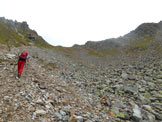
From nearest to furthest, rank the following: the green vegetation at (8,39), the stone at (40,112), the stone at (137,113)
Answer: the stone at (40,112)
the stone at (137,113)
the green vegetation at (8,39)

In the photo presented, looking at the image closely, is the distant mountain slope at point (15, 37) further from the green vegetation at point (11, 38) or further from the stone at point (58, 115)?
the stone at point (58, 115)

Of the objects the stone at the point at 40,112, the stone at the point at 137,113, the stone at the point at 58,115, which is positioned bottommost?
the stone at the point at 137,113

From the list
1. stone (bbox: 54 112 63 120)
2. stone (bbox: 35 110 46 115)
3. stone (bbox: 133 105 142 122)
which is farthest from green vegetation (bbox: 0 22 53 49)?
stone (bbox: 133 105 142 122)

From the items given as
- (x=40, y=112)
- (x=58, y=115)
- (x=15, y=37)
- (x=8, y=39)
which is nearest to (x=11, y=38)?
(x=8, y=39)

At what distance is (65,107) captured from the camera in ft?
17.9

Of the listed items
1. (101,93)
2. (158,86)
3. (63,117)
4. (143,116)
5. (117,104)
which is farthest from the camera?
(158,86)

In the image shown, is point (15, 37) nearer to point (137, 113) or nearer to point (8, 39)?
point (8, 39)

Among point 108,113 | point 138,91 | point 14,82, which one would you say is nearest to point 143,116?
point 108,113

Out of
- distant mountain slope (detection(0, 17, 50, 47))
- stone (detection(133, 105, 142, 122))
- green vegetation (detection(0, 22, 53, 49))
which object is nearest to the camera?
stone (detection(133, 105, 142, 122))

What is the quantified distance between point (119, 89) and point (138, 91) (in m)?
1.70

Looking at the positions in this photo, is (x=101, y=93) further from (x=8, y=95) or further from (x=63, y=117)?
(x=8, y=95)

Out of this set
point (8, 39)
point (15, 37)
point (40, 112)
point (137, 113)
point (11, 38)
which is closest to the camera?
point (40, 112)

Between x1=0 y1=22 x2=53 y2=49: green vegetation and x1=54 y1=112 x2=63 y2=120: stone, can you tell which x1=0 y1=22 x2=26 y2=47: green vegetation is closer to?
x1=0 y1=22 x2=53 y2=49: green vegetation

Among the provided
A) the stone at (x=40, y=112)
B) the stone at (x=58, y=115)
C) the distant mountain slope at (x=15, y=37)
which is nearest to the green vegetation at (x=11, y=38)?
the distant mountain slope at (x=15, y=37)
